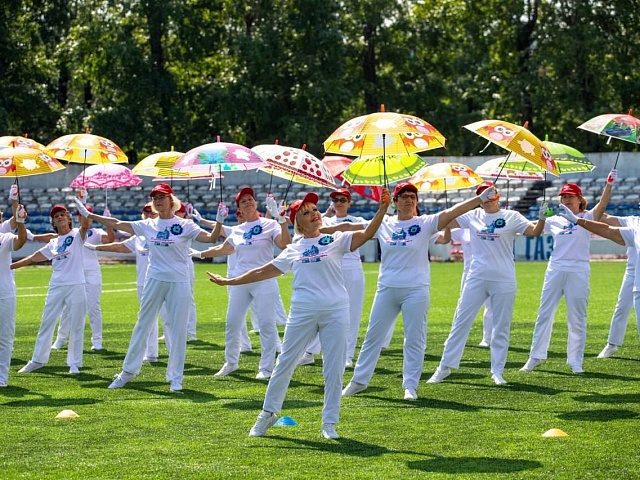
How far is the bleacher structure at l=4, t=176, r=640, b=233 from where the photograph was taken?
39781 millimetres

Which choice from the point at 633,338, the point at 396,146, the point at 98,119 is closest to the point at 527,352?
the point at 633,338

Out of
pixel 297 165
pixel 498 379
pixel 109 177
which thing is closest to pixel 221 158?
pixel 297 165

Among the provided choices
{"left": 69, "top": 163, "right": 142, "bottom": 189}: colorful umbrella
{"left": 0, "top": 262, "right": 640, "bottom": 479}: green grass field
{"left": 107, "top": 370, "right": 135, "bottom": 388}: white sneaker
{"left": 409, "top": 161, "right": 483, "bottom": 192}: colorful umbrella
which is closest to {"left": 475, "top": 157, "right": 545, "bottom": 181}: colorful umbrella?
{"left": 409, "top": 161, "right": 483, "bottom": 192}: colorful umbrella

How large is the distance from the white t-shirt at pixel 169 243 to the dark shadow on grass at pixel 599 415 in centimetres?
403

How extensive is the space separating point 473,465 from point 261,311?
15.6 feet

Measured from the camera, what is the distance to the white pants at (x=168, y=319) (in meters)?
11.9

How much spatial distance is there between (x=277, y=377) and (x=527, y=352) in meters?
6.74

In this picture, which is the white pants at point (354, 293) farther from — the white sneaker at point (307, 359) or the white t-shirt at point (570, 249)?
the white t-shirt at point (570, 249)

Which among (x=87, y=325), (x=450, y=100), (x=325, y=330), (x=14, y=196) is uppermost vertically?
(x=450, y=100)

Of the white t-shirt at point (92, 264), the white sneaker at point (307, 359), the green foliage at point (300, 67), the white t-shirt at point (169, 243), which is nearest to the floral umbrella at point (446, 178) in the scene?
the white sneaker at point (307, 359)

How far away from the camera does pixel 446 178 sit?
45.5 ft

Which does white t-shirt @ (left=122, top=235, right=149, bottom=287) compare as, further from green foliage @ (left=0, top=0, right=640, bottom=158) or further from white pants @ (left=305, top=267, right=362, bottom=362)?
green foliage @ (left=0, top=0, right=640, bottom=158)

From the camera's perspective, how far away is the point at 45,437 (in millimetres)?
9344

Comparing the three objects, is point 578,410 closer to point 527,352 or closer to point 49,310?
point 527,352
